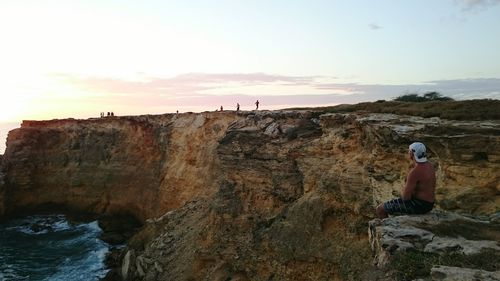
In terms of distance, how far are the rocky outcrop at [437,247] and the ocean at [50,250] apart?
75.7ft

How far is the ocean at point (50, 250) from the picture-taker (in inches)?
1091

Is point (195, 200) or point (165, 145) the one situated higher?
point (165, 145)

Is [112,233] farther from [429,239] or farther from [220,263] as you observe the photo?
[429,239]

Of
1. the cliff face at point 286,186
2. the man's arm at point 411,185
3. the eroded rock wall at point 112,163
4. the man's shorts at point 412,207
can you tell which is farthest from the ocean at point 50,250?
the man's arm at point 411,185

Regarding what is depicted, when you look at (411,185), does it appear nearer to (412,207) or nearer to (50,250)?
(412,207)

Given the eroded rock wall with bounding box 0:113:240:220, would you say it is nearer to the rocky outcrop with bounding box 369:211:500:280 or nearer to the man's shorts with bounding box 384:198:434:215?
the man's shorts with bounding box 384:198:434:215

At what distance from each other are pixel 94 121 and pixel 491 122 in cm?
3621

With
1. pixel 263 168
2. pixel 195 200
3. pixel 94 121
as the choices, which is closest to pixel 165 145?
pixel 195 200

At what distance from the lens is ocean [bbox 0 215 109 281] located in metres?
27.7

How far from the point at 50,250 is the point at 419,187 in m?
31.0

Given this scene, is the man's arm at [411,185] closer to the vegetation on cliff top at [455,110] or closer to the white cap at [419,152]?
the white cap at [419,152]

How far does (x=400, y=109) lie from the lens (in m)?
18.3

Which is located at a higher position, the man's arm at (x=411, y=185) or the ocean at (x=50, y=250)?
the man's arm at (x=411, y=185)

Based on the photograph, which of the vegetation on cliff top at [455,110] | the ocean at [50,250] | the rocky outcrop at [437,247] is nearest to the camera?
the rocky outcrop at [437,247]
